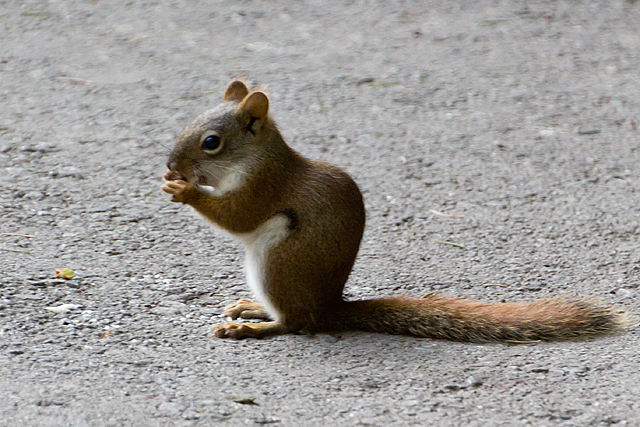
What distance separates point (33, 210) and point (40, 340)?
1.24m

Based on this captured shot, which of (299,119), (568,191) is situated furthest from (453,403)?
(299,119)

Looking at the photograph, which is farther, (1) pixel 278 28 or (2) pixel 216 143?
(1) pixel 278 28

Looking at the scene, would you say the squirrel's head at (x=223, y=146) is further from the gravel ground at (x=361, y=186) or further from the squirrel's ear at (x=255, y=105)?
the gravel ground at (x=361, y=186)

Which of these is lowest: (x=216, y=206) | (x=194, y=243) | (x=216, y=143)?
(x=194, y=243)

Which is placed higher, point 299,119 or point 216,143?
point 216,143

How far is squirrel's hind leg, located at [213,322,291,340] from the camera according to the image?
2.70 m

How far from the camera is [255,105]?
2.72m

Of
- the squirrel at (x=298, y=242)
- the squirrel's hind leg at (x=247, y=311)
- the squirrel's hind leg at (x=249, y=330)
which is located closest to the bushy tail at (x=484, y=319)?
the squirrel at (x=298, y=242)

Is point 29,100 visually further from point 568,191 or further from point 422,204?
point 568,191

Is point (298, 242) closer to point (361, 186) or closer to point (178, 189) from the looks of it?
point (178, 189)

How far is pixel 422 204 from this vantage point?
158 inches

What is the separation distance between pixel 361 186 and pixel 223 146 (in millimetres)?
1562

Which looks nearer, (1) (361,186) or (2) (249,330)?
(2) (249,330)

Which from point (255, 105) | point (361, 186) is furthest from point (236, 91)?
point (361, 186)
